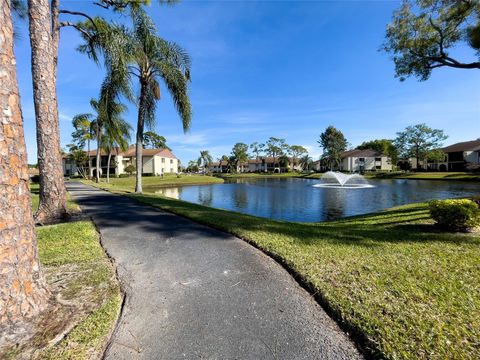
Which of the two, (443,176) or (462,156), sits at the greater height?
(462,156)

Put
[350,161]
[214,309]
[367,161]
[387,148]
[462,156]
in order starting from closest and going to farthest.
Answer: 1. [214,309]
2. [462,156]
3. [387,148]
4. [367,161]
5. [350,161]

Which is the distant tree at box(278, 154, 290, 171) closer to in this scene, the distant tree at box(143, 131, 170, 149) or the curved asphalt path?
the distant tree at box(143, 131, 170, 149)

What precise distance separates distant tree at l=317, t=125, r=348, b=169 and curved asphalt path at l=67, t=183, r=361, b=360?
78.0 meters

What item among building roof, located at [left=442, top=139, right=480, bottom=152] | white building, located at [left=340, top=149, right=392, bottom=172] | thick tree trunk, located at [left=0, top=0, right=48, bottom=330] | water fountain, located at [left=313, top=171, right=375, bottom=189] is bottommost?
water fountain, located at [left=313, top=171, right=375, bottom=189]

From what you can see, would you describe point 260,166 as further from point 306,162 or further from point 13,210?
point 13,210

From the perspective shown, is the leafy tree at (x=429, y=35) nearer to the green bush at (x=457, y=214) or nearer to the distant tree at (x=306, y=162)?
the green bush at (x=457, y=214)

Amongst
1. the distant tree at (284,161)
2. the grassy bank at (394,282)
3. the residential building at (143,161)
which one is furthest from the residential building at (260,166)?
the grassy bank at (394,282)

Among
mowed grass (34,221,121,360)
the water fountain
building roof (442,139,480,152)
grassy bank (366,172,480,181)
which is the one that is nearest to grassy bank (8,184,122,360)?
mowed grass (34,221,121,360)

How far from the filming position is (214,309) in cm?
306

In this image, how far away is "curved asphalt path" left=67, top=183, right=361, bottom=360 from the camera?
7.94 ft

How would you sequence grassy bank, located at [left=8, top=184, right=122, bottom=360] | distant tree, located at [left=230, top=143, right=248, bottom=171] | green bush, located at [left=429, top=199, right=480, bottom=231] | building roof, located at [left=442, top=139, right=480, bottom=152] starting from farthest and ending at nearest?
distant tree, located at [left=230, top=143, right=248, bottom=171], building roof, located at [left=442, top=139, right=480, bottom=152], green bush, located at [left=429, top=199, right=480, bottom=231], grassy bank, located at [left=8, top=184, right=122, bottom=360]

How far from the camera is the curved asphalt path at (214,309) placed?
2420 millimetres

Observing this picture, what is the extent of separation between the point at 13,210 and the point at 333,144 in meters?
83.5

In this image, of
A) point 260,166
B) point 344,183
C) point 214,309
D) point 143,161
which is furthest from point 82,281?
point 260,166
